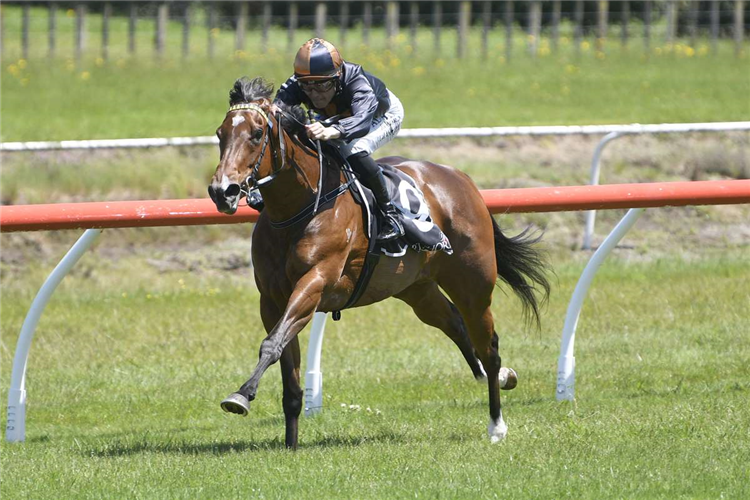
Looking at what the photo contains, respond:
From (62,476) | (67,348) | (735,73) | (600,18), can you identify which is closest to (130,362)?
(67,348)

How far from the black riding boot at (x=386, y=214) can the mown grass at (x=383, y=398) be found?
3.44 ft

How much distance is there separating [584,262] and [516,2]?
58.7 ft

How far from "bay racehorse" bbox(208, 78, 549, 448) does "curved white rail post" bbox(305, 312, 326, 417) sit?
0.55 metres

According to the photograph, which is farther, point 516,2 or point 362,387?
point 516,2

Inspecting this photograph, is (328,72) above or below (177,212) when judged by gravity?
above

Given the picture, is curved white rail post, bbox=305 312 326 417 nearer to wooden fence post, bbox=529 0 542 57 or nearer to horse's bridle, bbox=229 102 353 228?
horse's bridle, bbox=229 102 353 228

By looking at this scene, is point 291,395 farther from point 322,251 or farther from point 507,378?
point 507,378

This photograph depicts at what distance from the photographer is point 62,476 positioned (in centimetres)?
533

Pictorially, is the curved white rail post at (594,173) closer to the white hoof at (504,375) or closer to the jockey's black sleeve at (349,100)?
the white hoof at (504,375)

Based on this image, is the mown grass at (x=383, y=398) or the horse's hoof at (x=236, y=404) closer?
the horse's hoof at (x=236, y=404)

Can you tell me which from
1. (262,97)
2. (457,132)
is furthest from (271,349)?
(457,132)

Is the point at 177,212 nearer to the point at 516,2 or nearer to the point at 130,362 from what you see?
the point at 130,362

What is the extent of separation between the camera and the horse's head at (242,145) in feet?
16.5

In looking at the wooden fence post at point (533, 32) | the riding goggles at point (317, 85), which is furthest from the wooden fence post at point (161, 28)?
the riding goggles at point (317, 85)
